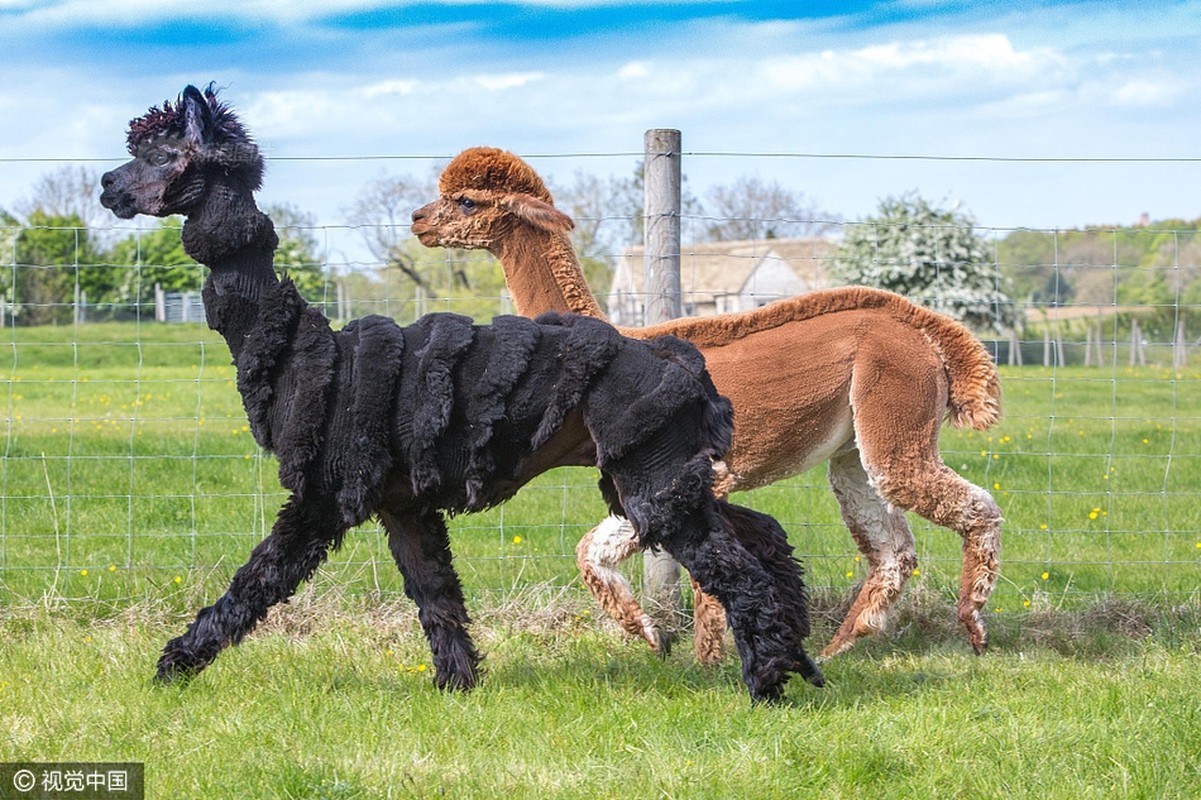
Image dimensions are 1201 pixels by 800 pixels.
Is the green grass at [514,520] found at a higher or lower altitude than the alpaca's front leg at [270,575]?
lower

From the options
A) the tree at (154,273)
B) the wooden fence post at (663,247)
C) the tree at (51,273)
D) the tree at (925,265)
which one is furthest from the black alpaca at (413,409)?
the tree at (154,273)

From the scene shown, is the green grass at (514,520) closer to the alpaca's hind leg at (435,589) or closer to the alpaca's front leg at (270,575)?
the alpaca's hind leg at (435,589)

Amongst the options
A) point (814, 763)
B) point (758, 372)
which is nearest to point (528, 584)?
point (758, 372)

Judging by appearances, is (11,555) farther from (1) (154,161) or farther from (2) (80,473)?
(1) (154,161)

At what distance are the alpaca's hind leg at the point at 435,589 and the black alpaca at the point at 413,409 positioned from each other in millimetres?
297

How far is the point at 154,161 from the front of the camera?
15.2ft

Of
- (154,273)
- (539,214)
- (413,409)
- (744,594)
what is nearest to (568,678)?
(744,594)

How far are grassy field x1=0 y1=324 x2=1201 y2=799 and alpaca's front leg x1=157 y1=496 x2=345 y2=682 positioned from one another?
9.2 inches

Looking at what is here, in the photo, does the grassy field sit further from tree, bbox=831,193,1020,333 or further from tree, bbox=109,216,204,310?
tree, bbox=109,216,204,310

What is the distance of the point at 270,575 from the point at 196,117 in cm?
163

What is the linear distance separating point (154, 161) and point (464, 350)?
4.28 ft

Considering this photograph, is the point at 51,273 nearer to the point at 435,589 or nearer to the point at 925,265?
the point at 925,265

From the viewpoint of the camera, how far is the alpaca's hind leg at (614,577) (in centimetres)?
551

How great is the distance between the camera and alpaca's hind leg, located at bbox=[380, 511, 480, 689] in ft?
16.3
